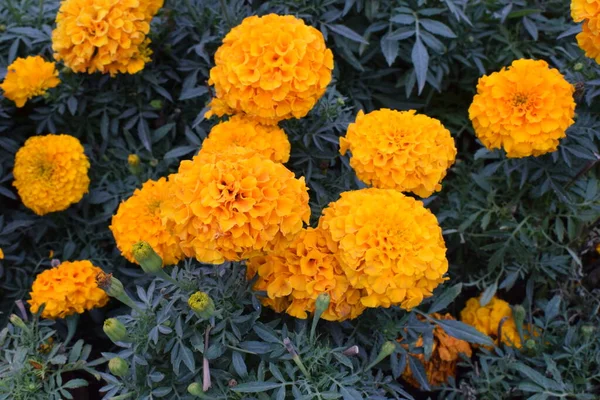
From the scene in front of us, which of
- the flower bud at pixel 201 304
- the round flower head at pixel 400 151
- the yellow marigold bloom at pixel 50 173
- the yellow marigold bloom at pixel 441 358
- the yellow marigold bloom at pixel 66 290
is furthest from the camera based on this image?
the yellow marigold bloom at pixel 50 173

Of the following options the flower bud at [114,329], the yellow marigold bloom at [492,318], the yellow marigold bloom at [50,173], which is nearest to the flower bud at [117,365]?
the flower bud at [114,329]

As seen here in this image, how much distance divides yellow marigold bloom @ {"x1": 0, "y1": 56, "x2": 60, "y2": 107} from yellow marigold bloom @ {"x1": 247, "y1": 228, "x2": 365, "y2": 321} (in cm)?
115

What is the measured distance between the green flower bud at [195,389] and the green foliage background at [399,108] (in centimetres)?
66

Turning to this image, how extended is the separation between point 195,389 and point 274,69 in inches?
30.6

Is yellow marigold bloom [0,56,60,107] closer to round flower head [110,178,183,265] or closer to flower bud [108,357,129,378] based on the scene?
round flower head [110,178,183,265]

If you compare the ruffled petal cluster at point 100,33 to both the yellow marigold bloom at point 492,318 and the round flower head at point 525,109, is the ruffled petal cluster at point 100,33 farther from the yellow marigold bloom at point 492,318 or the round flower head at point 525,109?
the yellow marigold bloom at point 492,318

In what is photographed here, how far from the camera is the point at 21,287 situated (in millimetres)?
2031

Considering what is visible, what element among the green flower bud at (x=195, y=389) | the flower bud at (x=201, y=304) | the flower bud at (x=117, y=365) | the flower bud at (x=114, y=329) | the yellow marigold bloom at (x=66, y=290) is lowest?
the yellow marigold bloom at (x=66, y=290)

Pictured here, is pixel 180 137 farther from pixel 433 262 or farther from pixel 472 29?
pixel 433 262

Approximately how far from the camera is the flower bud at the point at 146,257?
1.25 m

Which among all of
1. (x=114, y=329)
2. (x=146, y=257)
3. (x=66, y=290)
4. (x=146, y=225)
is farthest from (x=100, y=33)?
(x=114, y=329)

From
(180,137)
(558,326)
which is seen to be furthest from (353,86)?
(558,326)

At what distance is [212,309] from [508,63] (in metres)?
1.58

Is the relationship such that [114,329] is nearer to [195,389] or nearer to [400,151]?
[195,389]
